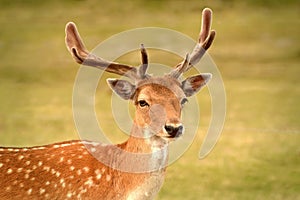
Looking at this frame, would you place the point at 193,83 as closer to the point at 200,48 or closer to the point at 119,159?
the point at 200,48

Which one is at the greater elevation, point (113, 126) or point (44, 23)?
point (44, 23)

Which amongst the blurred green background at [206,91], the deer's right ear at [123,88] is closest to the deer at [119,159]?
the deer's right ear at [123,88]

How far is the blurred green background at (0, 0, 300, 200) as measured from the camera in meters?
15.1

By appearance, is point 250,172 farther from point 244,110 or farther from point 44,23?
point 44,23

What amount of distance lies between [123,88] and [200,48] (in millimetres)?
973

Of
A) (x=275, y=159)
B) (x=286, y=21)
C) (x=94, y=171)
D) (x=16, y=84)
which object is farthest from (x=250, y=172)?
(x=286, y=21)

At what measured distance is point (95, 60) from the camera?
8.88m

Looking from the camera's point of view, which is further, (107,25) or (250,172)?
(107,25)

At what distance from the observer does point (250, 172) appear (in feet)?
50.5

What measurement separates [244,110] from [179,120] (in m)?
15.5

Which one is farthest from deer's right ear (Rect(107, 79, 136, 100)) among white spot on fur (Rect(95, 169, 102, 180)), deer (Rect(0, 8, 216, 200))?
white spot on fur (Rect(95, 169, 102, 180))

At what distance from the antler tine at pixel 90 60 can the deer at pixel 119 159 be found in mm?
11

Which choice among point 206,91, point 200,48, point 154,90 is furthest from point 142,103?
point 206,91

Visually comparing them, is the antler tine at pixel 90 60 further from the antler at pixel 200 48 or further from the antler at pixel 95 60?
the antler at pixel 200 48
